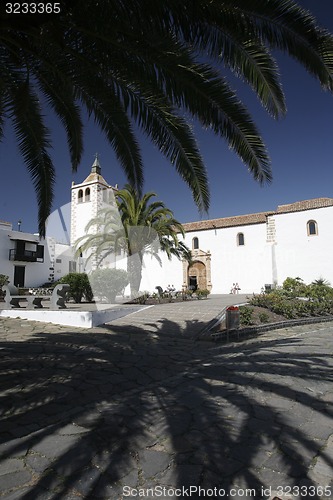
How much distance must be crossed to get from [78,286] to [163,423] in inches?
578

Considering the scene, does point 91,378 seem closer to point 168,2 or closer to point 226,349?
point 226,349

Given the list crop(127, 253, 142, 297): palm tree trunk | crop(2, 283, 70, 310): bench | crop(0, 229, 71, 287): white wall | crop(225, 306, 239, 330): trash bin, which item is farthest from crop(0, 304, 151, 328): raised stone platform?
crop(0, 229, 71, 287): white wall

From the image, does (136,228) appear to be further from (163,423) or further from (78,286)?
(163,423)

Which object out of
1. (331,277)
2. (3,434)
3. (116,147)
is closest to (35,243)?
(331,277)

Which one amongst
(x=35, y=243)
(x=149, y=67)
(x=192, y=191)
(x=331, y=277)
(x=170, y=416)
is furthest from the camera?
(x=35, y=243)

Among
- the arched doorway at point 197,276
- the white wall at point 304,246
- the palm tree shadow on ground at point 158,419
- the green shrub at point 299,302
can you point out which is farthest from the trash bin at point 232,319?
the arched doorway at point 197,276

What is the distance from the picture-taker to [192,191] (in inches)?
229

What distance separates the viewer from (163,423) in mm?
3395

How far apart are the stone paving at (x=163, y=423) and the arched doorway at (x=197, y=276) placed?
80.4ft

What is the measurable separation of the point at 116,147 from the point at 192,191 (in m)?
1.64

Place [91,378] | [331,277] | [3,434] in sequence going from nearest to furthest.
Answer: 1. [3,434]
2. [91,378]
3. [331,277]

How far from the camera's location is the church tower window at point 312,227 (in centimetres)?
2738

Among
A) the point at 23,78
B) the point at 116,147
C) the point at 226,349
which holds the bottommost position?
the point at 226,349

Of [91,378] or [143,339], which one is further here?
[143,339]
